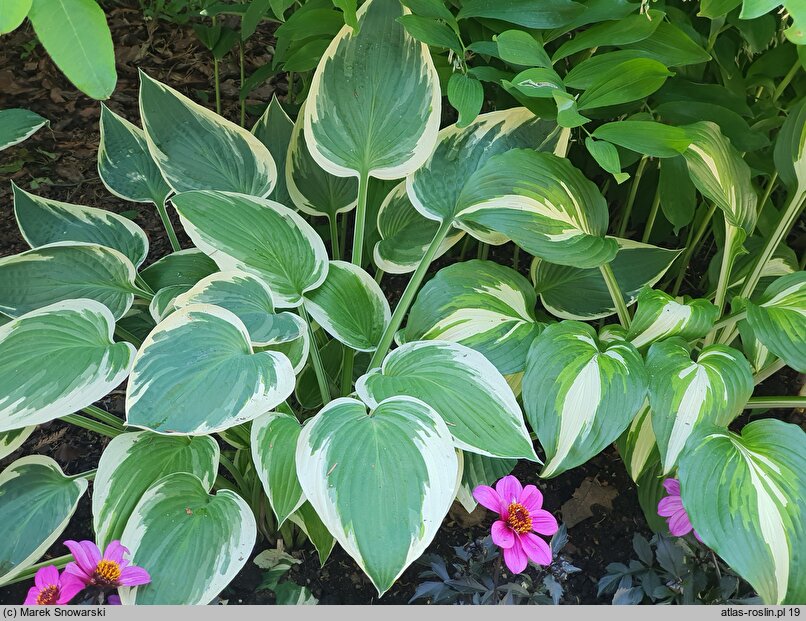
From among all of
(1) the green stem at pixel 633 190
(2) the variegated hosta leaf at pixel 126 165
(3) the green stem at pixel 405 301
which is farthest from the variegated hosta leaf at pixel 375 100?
(1) the green stem at pixel 633 190

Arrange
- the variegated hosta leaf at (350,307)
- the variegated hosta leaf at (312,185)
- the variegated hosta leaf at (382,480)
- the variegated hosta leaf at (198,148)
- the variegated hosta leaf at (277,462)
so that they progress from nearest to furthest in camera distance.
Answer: the variegated hosta leaf at (382,480), the variegated hosta leaf at (277,462), the variegated hosta leaf at (350,307), the variegated hosta leaf at (198,148), the variegated hosta leaf at (312,185)

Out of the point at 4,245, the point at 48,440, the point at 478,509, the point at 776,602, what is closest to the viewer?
the point at 776,602

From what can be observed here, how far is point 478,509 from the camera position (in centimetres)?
114

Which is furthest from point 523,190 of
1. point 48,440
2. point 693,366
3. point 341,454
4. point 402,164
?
point 48,440

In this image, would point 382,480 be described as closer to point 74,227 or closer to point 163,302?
point 163,302

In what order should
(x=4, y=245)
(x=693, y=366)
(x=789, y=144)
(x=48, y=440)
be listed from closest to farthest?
(x=693, y=366), (x=789, y=144), (x=48, y=440), (x=4, y=245)

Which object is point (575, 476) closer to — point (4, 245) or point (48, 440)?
point (48, 440)

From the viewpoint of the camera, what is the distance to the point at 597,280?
1.05 meters

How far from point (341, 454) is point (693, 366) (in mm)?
458

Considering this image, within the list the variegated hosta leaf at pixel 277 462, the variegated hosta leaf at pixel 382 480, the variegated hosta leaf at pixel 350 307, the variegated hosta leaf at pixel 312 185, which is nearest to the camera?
the variegated hosta leaf at pixel 382 480

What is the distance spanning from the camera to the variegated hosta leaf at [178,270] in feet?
3.36

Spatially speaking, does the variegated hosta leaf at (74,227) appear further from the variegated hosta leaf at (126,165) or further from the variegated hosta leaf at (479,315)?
the variegated hosta leaf at (479,315)

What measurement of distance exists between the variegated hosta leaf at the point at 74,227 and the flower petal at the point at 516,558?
733 mm

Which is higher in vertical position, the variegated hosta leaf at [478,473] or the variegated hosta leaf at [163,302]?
the variegated hosta leaf at [163,302]
